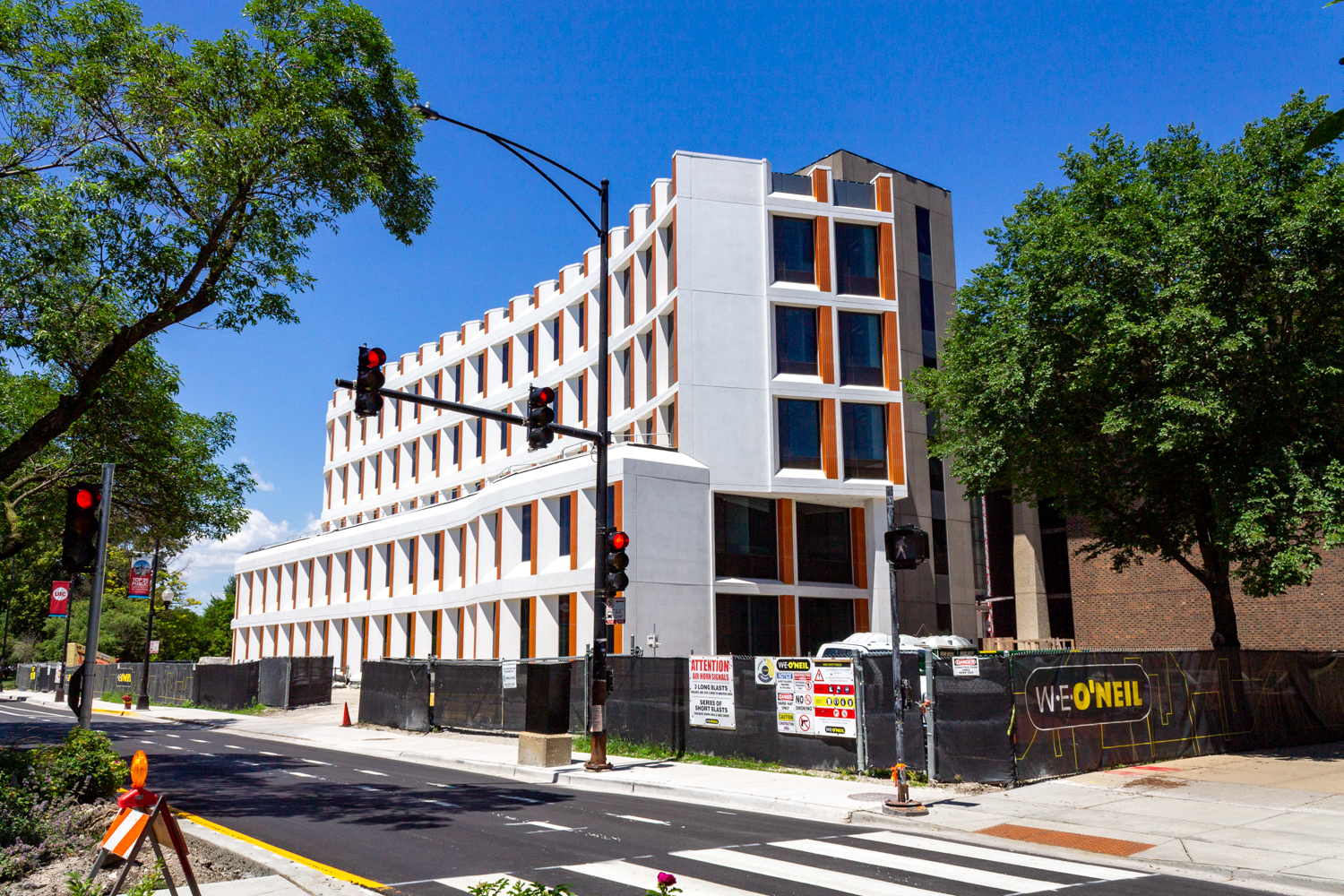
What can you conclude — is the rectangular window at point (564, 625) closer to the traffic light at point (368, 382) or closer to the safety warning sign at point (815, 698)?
the safety warning sign at point (815, 698)

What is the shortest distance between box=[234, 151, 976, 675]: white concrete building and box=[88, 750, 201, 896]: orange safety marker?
27.8 m

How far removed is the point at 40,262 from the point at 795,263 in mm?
30029


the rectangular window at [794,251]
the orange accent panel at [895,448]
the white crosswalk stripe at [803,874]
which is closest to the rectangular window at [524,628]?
the orange accent panel at [895,448]

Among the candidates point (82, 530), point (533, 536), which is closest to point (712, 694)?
point (82, 530)

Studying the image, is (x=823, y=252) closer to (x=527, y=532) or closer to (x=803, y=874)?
(x=527, y=532)

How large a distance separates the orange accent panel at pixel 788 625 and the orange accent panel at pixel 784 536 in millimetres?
794

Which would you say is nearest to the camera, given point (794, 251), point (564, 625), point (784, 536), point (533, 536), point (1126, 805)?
point (1126, 805)

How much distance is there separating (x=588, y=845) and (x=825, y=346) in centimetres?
3164

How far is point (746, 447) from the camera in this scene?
3881 cm

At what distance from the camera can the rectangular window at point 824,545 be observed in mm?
40188

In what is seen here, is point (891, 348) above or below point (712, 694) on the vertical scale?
above

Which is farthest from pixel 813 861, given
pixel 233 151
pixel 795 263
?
pixel 795 263

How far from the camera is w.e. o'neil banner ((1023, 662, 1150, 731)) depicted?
52.8 ft

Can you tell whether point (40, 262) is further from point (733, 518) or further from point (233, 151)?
point (733, 518)
